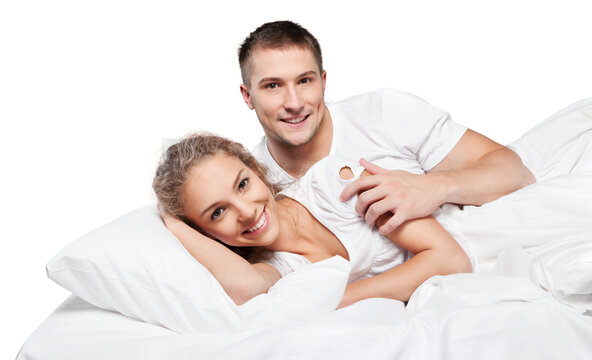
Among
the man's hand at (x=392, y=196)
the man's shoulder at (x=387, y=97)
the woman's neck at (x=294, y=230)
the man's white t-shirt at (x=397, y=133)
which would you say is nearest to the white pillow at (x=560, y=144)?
the man's white t-shirt at (x=397, y=133)

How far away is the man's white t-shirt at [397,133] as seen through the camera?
115 inches

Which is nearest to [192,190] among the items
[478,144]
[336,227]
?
[336,227]

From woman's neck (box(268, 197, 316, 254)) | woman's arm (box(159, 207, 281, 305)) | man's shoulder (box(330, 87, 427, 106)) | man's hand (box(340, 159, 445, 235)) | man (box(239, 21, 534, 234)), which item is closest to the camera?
woman's arm (box(159, 207, 281, 305))

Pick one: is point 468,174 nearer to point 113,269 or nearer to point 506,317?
point 506,317

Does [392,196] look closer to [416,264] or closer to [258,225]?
[416,264]

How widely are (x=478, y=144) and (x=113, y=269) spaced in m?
1.68

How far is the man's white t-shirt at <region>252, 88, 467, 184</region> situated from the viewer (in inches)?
115

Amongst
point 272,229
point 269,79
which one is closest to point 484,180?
point 272,229

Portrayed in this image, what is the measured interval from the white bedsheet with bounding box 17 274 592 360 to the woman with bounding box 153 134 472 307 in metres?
0.21

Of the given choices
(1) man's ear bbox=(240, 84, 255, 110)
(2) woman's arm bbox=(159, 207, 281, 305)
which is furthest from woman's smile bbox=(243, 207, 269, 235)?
(1) man's ear bbox=(240, 84, 255, 110)

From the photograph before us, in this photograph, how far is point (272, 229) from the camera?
237 centimetres

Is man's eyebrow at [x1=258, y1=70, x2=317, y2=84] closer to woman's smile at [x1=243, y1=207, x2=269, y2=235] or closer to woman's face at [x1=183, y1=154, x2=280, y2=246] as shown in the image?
woman's face at [x1=183, y1=154, x2=280, y2=246]

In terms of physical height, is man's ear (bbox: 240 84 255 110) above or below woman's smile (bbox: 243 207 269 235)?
above

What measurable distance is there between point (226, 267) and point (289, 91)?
91cm
